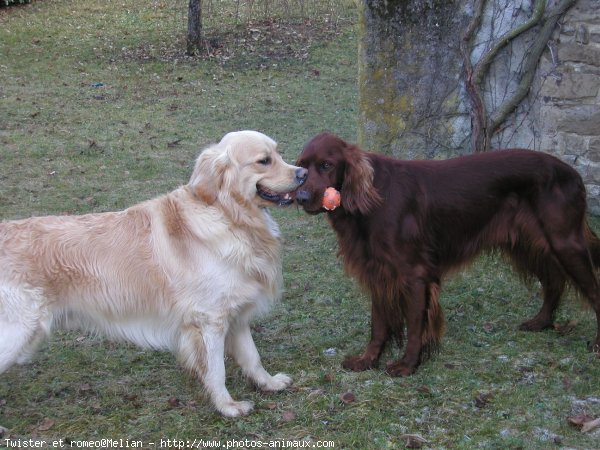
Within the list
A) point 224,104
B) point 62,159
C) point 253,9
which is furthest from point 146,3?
point 62,159

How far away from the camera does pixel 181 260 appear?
161 inches

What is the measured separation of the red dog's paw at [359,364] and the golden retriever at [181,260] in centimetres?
77

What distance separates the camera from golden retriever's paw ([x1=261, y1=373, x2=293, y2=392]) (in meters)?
4.44

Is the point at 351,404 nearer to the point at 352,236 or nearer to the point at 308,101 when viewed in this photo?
the point at 352,236

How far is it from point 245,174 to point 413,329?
1448 mm

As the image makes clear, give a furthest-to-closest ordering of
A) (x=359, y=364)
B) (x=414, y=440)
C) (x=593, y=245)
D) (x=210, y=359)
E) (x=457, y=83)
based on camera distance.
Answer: (x=457, y=83) < (x=593, y=245) < (x=359, y=364) < (x=210, y=359) < (x=414, y=440)

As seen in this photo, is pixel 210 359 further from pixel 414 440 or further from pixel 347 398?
pixel 414 440

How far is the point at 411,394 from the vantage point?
4.28m

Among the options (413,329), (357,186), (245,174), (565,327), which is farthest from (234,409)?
(565,327)

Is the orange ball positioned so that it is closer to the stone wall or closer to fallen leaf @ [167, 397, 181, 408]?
fallen leaf @ [167, 397, 181, 408]

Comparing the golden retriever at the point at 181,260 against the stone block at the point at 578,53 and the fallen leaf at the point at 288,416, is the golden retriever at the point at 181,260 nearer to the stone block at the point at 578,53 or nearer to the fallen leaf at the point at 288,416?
the fallen leaf at the point at 288,416

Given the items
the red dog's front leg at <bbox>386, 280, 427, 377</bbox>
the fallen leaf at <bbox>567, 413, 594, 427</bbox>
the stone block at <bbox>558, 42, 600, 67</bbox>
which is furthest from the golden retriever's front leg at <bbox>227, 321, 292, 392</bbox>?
the stone block at <bbox>558, 42, 600, 67</bbox>

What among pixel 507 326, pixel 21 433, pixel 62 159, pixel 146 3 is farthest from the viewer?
pixel 146 3

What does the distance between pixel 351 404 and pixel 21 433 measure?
73.9 inches
